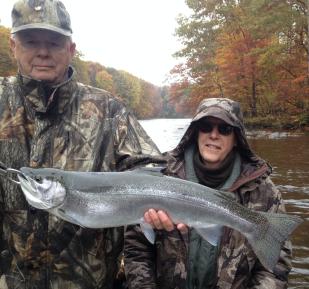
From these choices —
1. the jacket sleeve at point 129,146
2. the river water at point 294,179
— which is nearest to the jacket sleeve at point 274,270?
the jacket sleeve at point 129,146

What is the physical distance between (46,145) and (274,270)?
201 centimetres

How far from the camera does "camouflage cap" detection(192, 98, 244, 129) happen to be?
12.0 ft

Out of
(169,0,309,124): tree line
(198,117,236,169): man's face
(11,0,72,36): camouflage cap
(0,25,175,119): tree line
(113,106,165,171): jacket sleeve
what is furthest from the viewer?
(0,25,175,119): tree line

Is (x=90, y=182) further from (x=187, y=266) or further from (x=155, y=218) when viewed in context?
(x=187, y=266)

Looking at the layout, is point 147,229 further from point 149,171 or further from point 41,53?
point 41,53

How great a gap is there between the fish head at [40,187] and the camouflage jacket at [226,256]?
1.04 m

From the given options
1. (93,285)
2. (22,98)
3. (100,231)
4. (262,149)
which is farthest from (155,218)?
(262,149)

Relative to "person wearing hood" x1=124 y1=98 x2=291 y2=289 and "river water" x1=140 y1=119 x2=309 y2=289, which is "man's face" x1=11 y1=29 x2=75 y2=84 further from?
"river water" x1=140 y1=119 x2=309 y2=289

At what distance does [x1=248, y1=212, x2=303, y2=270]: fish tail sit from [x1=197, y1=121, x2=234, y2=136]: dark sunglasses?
0.81 m

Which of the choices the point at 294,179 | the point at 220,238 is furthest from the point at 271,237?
the point at 294,179

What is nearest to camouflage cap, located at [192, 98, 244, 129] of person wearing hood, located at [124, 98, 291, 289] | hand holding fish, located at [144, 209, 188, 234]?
person wearing hood, located at [124, 98, 291, 289]

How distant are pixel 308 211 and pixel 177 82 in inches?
1389

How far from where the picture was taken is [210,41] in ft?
136

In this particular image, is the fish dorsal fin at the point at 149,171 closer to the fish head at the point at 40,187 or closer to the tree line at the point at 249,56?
the fish head at the point at 40,187
